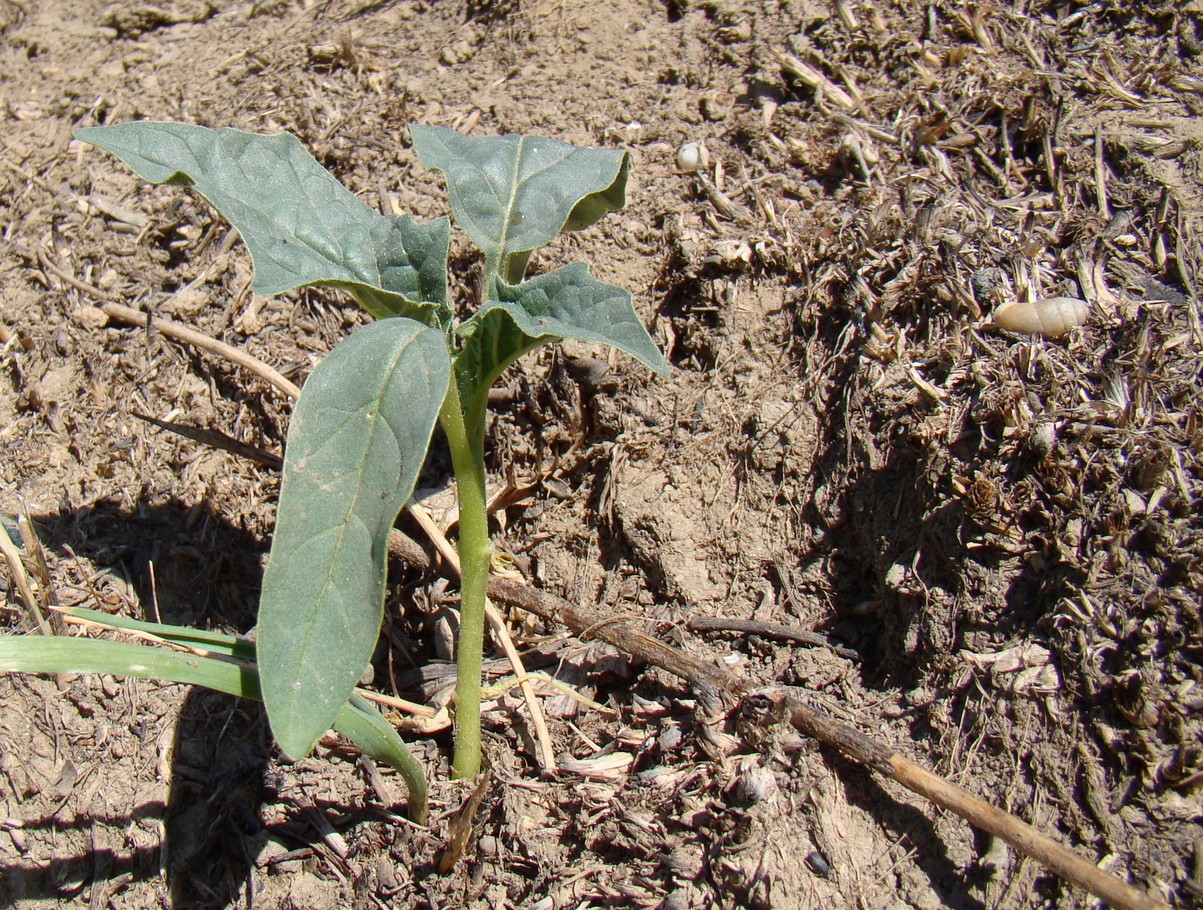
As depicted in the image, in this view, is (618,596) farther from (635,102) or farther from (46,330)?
(46,330)

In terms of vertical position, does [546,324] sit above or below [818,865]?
above

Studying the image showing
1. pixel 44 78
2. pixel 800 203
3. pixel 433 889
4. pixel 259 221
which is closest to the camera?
pixel 259 221

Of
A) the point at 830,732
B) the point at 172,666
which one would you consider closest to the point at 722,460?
the point at 830,732

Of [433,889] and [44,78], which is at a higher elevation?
[44,78]

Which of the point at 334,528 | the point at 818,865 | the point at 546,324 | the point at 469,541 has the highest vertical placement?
the point at 546,324

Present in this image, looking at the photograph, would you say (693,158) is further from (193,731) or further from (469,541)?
(193,731)

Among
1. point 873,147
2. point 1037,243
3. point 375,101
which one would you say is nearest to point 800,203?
point 873,147

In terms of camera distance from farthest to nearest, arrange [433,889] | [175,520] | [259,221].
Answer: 1. [175,520]
2. [433,889]
3. [259,221]
